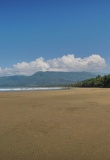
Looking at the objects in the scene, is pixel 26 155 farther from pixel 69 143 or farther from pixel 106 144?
pixel 106 144

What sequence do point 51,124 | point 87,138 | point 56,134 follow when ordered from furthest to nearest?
point 51,124
point 56,134
point 87,138

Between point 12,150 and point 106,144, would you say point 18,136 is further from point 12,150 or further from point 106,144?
point 106,144

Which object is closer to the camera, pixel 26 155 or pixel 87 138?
pixel 26 155

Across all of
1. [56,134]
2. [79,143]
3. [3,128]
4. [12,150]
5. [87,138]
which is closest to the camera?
[12,150]

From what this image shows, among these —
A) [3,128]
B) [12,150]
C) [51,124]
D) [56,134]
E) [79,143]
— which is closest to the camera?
[12,150]

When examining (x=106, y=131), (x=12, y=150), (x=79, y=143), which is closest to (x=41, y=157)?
(x=12, y=150)

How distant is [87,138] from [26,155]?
9.19ft

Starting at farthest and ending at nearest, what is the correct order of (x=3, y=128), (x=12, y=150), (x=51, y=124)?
(x=51, y=124)
(x=3, y=128)
(x=12, y=150)

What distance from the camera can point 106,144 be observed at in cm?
947

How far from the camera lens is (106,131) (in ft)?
37.3

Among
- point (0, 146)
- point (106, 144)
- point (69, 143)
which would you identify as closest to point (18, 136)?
point (0, 146)

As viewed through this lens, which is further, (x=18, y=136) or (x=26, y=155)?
(x=18, y=136)

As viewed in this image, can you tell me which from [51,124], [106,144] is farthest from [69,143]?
[51,124]

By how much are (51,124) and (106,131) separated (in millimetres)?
3053
